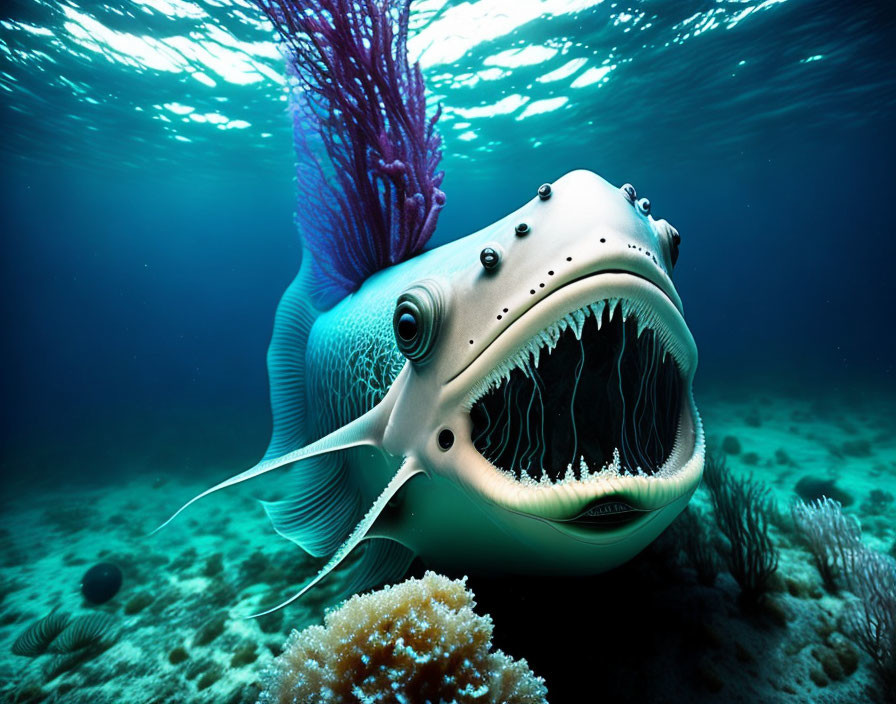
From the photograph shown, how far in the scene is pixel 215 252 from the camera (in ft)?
237

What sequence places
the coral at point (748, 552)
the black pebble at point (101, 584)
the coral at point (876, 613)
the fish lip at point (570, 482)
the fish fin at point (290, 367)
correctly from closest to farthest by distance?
1. the fish lip at point (570, 482)
2. the coral at point (876, 613)
3. the coral at point (748, 552)
4. the fish fin at point (290, 367)
5. the black pebble at point (101, 584)

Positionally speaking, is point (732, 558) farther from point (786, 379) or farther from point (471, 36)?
point (786, 379)

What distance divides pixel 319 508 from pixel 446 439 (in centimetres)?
203

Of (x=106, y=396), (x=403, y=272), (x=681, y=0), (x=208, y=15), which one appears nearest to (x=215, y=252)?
(x=106, y=396)

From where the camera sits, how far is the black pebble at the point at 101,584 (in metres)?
5.62

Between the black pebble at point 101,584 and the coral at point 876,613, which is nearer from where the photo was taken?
the coral at point 876,613

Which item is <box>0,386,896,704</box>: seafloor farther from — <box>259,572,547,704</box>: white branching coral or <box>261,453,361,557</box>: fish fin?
<box>261,453,361,557</box>: fish fin

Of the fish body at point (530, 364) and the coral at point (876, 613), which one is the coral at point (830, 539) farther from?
the fish body at point (530, 364)

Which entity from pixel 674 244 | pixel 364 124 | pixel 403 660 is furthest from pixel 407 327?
pixel 364 124

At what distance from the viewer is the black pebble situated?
5.62 m

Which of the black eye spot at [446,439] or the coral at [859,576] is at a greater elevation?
the black eye spot at [446,439]

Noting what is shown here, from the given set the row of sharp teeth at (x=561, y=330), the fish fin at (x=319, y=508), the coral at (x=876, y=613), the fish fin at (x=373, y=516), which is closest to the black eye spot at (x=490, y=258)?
the row of sharp teeth at (x=561, y=330)

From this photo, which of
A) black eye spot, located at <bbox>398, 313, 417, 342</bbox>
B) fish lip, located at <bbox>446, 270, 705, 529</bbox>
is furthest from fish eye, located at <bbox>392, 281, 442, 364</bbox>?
fish lip, located at <bbox>446, 270, 705, 529</bbox>

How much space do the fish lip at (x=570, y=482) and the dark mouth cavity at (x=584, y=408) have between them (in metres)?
0.17
